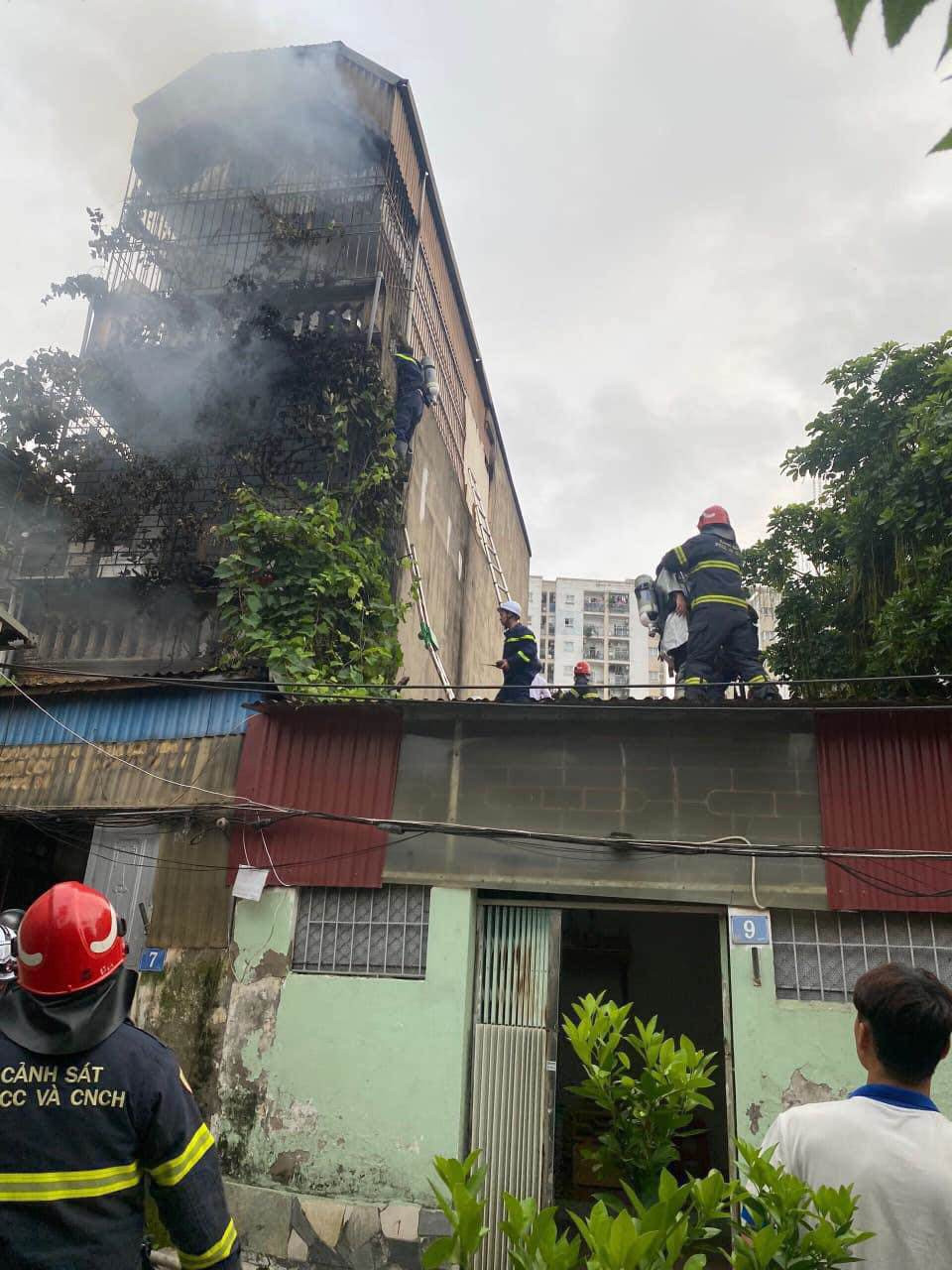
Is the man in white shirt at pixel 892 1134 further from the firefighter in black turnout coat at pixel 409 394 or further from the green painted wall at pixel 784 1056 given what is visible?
the firefighter in black turnout coat at pixel 409 394

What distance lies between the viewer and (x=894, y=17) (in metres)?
1.30

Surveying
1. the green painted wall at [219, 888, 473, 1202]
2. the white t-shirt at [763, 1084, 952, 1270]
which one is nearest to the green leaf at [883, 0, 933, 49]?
the white t-shirt at [763, 1084, 952, 1270]

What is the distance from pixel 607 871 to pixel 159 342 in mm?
9471

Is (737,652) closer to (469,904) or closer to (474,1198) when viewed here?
(469,904)

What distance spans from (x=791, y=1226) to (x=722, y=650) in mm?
7118

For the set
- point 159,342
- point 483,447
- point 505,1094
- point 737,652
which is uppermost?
point 483,447

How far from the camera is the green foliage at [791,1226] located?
1839 mm

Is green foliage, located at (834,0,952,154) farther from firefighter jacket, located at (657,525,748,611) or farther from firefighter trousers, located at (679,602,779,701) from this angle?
firefighter jacket, located at (657,525,748,611)

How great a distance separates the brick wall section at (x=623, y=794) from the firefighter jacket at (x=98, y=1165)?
5371 millimetres

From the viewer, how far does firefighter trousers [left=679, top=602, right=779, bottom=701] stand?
8578 mm

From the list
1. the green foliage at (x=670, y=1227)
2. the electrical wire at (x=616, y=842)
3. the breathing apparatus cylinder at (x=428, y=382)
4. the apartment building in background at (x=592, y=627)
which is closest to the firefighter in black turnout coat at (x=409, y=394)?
the breathing apparatus cylinder at (x=428, y=382)


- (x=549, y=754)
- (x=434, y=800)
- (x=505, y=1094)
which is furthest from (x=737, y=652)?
(x=505, y=1094)

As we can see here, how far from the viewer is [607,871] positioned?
7.36 m

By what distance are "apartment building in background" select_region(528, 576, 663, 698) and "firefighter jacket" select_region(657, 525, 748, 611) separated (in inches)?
2649
